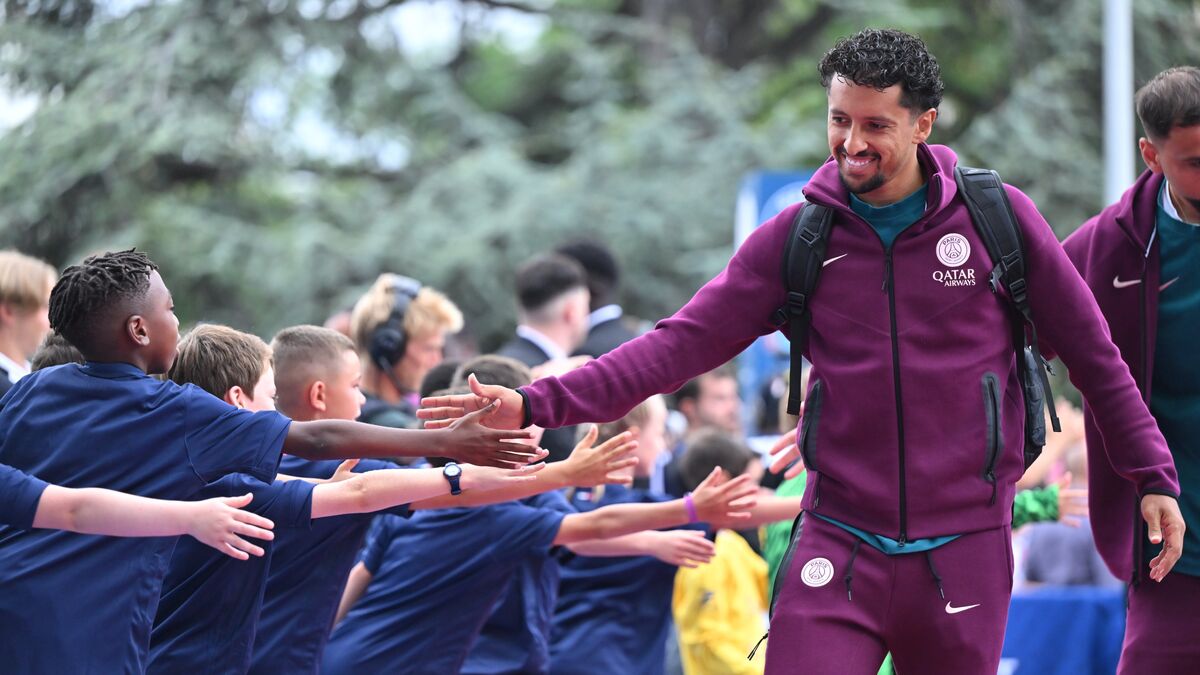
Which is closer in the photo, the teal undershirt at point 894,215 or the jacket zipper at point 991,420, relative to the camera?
the jacket zipper at point 991,420

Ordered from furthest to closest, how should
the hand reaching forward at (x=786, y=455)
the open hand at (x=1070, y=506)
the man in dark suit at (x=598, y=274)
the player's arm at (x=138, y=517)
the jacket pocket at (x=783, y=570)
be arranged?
the man in dark suit at (x=598, y=274)
the open hand at (x=1070, y=506)
the hand reaching forward at (x=786, y=455)
the jacket pocket at (x=783, y=570)
the player's arm at (x=138, y=517)

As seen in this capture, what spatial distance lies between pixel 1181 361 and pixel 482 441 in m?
2.24

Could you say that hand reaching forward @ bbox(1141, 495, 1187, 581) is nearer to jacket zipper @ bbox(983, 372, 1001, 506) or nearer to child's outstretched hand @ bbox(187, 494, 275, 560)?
jacket zipper @ bbox(983, 372, 1001, 506)

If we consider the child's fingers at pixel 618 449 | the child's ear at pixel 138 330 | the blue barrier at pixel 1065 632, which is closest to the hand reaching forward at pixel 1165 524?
the child's fingers at pixel 618 449

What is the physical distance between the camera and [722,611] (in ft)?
22.0

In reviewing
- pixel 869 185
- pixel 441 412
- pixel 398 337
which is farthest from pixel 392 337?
pixel 869 185

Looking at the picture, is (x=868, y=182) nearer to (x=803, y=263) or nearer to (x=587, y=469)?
(x=803, y=263)

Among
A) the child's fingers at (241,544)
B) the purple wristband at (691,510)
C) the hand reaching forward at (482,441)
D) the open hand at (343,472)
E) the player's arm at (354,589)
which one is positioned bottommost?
the player's arm at (354,589)

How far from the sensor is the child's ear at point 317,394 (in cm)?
523

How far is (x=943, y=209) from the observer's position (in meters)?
4.23

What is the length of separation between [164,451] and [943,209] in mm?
2257

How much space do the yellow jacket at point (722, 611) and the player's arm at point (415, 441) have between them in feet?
7.93

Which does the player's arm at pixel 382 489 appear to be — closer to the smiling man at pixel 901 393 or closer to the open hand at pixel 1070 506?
the smiling man at pixel 901 393

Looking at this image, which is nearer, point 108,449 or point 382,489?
point 108,449
